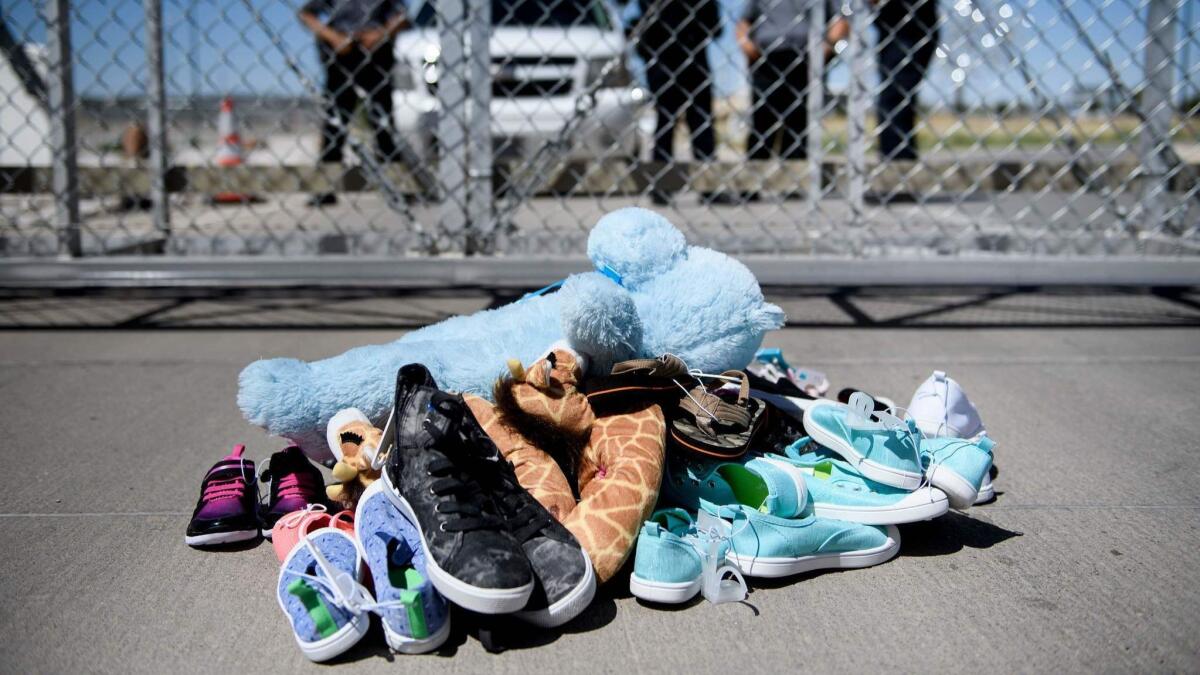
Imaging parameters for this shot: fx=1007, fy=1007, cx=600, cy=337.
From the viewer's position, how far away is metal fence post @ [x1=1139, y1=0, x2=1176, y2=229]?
12.2ft

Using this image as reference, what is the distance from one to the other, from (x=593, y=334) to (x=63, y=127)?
9.00ft

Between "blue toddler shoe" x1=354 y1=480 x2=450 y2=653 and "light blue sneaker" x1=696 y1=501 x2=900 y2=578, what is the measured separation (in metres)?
0.52

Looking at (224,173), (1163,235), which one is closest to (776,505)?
(1163,235)

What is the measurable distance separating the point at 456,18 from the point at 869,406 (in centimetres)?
224

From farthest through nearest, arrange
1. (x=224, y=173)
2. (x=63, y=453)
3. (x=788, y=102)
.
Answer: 1. (x=788, y=102)
2. (x=224, y=173)
3. (x=63, y=453)

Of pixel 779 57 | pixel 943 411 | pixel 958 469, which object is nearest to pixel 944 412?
pixel 943 411

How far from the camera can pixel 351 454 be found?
75.3 inches

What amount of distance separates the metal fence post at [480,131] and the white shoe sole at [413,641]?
2.33 meters

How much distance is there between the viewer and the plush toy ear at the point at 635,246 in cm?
221

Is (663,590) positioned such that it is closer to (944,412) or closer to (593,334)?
(593,334)

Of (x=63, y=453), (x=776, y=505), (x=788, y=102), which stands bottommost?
(x=63, y=453)

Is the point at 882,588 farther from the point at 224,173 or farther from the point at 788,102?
the point at 788,102

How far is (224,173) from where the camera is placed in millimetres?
4762

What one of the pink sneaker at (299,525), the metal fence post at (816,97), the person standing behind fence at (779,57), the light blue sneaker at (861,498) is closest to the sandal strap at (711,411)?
the light blue sneaker at (861,498)
